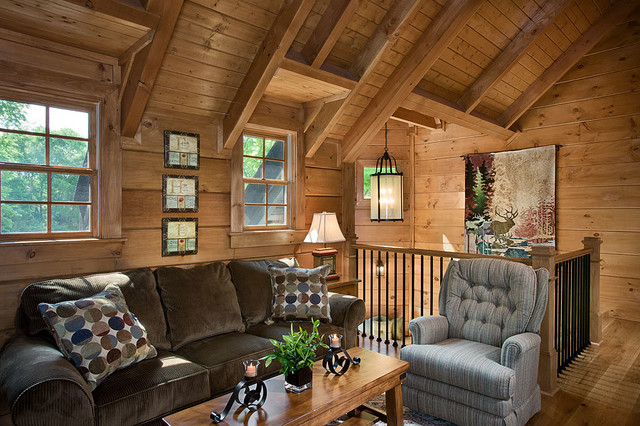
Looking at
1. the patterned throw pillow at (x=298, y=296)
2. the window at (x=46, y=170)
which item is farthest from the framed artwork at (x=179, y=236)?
the patterned throw pillow at (x=298, y=296)

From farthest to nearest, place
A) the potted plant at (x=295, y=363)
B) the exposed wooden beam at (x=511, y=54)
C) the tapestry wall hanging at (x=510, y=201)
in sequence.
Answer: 1. the tapestry wall hanging at (x=510, y=201)
2. the exposed wooden beam at (x=511, y=54)
3. the potted plant at (x=295, y=363)

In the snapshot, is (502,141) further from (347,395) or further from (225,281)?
(347,395)

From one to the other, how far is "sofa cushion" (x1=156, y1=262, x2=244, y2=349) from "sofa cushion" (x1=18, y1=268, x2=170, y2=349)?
0.22 ft

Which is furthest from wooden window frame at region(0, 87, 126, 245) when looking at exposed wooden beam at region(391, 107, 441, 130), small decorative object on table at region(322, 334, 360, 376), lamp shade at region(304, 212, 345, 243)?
exposed wooden beam at region(391, 107, 441, 130)

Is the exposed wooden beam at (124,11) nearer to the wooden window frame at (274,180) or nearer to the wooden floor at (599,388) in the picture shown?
the wooden window frame at (274,180)

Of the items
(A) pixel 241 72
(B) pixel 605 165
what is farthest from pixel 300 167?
(B) pixel 605 165

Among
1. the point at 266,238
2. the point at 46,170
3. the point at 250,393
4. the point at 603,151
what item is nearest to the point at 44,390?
the point at 250,393

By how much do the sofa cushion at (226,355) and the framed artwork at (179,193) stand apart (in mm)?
1058

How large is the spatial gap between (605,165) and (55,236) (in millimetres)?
5522

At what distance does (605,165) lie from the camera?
477cm

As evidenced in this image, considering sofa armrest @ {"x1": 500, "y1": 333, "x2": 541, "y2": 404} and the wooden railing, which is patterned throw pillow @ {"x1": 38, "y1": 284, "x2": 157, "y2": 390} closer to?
the wooden railing

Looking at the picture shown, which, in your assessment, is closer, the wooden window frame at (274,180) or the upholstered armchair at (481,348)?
the upholstered armchair at (481,348)

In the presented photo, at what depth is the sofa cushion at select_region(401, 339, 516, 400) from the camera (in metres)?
2.21

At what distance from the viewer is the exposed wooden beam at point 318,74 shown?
3146 mm
